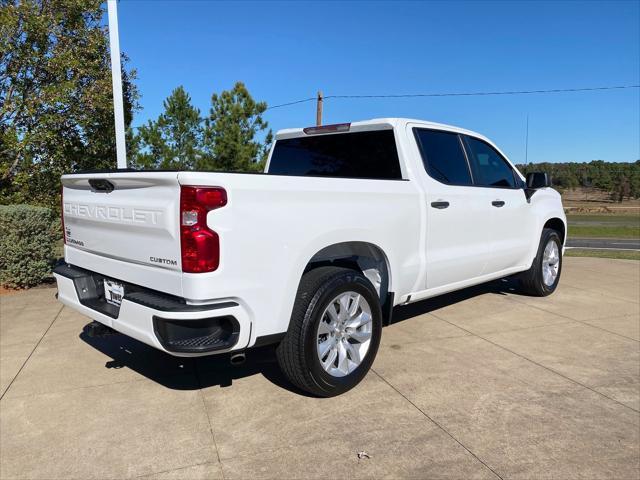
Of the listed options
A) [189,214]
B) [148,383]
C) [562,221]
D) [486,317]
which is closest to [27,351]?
[148,383]

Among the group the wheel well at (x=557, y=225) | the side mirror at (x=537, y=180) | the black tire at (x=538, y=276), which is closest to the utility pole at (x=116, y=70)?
the side mirror at (x=537, y=180)

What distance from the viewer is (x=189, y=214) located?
2.66 metres

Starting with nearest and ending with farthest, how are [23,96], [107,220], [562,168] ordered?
[107,220] → [23,96] → [562,168]

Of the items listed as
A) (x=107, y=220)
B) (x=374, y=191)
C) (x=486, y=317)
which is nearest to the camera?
(x=107, y=220)

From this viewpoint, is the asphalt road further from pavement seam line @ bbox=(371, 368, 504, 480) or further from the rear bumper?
the rear bumper

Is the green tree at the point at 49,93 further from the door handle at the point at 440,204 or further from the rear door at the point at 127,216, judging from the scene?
the door handle at the point at 440,204

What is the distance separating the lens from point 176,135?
2094cm

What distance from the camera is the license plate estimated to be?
3.26 m

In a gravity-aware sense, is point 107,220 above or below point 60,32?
below

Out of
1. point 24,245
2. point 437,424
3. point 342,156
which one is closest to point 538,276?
point 342,156

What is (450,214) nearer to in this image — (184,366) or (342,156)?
(342,156)

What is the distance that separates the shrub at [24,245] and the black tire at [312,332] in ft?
15.9

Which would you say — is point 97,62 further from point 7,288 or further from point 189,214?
point 189,214

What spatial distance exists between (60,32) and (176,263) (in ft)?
22.6
